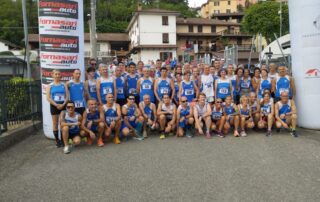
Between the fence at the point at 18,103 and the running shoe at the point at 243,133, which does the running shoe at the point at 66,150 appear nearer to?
the fence at the point at 18,103

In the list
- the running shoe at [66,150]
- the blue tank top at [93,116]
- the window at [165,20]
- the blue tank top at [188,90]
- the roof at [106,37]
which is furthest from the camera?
the roof at [106,37]

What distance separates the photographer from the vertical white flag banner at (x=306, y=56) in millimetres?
8859

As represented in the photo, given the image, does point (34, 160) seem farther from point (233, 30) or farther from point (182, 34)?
point (233, 30)

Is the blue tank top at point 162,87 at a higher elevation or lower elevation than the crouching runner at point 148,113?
higher

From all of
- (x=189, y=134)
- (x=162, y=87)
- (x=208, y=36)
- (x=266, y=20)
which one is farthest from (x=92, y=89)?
(x=208, y=36)

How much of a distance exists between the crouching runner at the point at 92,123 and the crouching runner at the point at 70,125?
0.55 ft

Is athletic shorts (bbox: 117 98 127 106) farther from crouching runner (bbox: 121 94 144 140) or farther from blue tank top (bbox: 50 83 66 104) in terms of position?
blue tank top (bbox: 50 83 66 104)

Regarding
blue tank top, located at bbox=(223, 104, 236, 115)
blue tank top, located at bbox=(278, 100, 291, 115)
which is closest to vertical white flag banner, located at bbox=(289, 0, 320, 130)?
blue tank top, located at bbox=(278, 100, 291, 115)

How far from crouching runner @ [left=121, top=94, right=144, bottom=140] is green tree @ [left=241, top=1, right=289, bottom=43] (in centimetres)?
5310

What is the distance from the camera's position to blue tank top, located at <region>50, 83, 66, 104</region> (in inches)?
312

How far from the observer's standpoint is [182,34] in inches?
2522

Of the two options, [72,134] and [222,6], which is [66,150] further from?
[222,6]

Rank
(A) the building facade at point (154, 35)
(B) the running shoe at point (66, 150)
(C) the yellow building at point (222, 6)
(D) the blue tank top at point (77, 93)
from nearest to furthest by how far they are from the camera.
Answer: (B) the running shoe at point (66, 150)
(D) the blue tank top at point (77, 93)
(A) the building facade at point (154, 35)
(C) the yellow building at point (222, 6)

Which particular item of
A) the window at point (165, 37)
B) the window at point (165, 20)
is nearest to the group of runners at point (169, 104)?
the window at point (165, 37)
